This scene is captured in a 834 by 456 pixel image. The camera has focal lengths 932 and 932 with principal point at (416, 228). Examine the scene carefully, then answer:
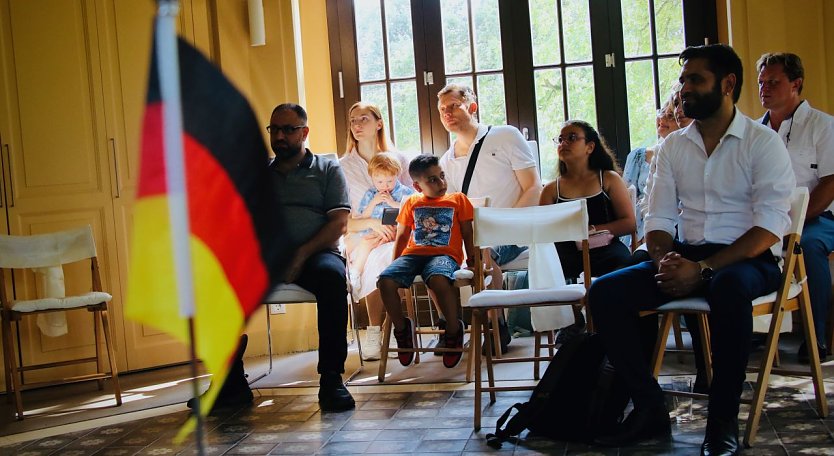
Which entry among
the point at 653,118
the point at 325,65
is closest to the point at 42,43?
the point at 325,65

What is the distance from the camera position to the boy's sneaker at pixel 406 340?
181 inches

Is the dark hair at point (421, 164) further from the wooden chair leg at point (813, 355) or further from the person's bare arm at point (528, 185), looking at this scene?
the wooden chair leg at point (813, 355)

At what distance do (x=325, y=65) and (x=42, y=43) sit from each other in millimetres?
1721

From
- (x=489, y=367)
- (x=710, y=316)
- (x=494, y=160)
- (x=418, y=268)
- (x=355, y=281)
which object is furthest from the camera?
(x=494, y=160)

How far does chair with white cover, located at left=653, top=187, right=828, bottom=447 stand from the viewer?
9.92 feet

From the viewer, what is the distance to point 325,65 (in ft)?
19.8

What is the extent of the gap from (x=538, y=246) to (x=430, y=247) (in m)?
0.70

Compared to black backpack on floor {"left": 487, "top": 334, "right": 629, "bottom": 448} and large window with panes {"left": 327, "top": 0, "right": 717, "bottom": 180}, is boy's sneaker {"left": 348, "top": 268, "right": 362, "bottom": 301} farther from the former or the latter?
black backpack on floor {"left": 487, "top": 334, "right": 629, "bottom": 448}

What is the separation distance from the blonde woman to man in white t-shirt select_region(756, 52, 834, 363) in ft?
6.71

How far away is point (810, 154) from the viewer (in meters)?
4.26

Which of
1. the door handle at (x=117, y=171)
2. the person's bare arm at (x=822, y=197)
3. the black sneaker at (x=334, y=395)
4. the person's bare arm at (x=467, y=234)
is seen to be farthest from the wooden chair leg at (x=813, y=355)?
the door handle at (x=117, y=171)

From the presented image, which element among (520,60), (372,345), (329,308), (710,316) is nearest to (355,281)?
(372,345)

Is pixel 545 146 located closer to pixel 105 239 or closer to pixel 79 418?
pixel 105 239

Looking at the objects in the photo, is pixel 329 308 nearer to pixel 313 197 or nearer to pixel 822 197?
pixel 313 197
